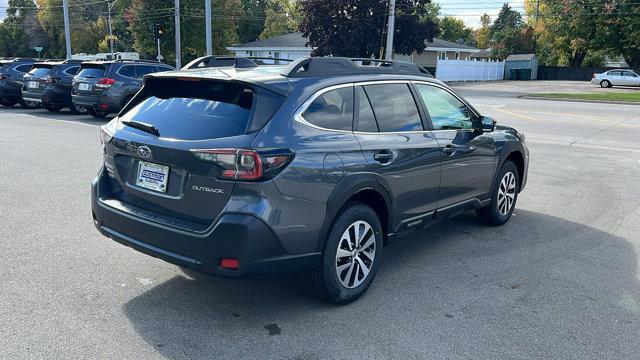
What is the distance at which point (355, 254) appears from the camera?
4.21 metres

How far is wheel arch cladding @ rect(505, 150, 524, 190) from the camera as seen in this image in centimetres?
634

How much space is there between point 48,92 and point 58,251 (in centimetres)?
1432

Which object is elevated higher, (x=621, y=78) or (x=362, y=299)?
(x=621, y=78)

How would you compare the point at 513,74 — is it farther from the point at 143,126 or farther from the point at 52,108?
the point at 143,126

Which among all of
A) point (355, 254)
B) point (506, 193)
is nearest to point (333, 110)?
point (355, 254)

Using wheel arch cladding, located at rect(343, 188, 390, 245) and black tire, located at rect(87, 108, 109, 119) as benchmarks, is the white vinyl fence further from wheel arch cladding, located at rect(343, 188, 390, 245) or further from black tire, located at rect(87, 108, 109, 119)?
wheel arch cladding, located at rect(343, 188, 390, 245)

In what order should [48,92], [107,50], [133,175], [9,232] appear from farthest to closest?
[107,50], [48,92], [9,232], [133,175]

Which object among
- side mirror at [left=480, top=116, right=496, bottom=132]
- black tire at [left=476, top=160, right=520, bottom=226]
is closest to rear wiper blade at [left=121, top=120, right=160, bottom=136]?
side mirror at [left=480, top=116, right=496, bottom=132]

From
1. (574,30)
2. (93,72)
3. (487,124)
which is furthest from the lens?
(574,30)

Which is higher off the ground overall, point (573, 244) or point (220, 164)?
point (220, 164)

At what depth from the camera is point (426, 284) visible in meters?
4.59

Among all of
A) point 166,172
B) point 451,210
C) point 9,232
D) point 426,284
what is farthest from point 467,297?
point 9,232

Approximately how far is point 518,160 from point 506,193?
0.49m

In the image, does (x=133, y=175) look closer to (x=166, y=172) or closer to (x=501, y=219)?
(x=166, y=172)
